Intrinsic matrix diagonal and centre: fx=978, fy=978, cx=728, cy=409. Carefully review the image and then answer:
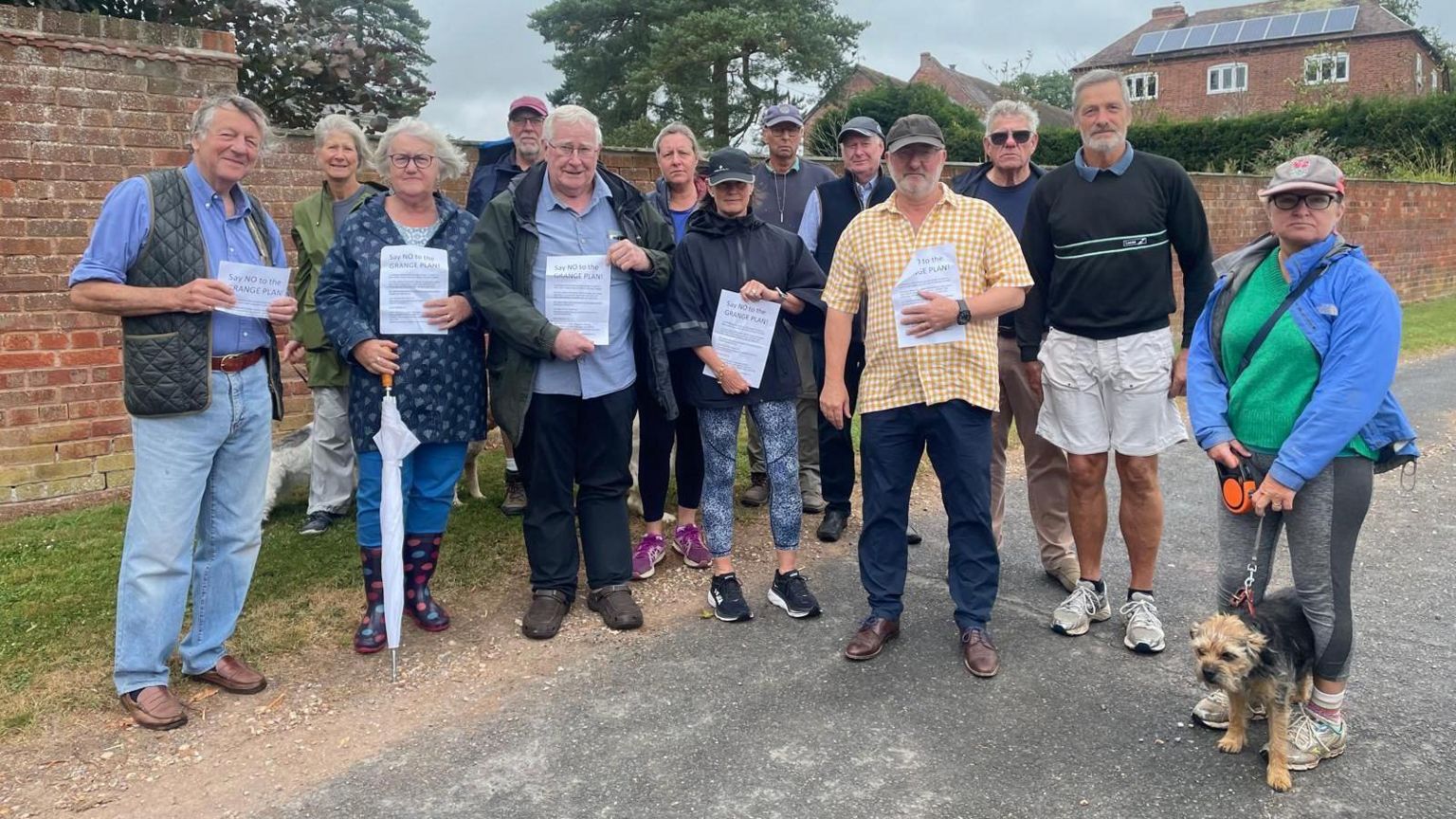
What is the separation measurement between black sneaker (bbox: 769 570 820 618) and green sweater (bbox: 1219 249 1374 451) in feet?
6.59

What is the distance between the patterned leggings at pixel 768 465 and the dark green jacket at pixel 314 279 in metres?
2.22

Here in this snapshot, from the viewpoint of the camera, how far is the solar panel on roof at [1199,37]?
4525 centimetres

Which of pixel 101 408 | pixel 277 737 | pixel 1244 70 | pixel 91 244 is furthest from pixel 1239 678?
pixel 1244 70

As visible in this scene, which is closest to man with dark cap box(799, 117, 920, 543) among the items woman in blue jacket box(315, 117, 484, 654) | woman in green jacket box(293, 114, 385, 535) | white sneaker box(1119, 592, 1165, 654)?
white sneaker box(1119, 592, 1165, 654)

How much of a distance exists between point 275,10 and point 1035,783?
12510 mm

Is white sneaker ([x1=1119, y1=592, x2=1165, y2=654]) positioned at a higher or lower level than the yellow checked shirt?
lower

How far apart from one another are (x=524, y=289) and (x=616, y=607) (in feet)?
4.98

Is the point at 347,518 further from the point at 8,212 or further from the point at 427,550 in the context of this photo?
the point at 8,212

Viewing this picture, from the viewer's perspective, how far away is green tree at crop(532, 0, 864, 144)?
80.7ft

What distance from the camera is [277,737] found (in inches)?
140

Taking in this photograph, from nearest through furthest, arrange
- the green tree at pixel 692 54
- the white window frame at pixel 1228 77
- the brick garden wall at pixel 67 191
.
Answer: the brick garden wall at pixel 67 191 → the green tree at pixel 692 54 → the white window frame at pixel 1228 77

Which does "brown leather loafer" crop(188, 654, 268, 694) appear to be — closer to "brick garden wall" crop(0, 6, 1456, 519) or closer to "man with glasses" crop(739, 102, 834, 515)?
"man with glasses" crop(739, 102, 834, 515)

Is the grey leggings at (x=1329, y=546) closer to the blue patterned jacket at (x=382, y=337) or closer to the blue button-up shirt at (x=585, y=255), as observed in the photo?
the blue button-up shirt at (x=585, y=255)

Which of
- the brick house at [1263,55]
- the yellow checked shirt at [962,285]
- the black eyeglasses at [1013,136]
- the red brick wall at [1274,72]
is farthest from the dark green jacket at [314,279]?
the red brick wall at [1274,72]
